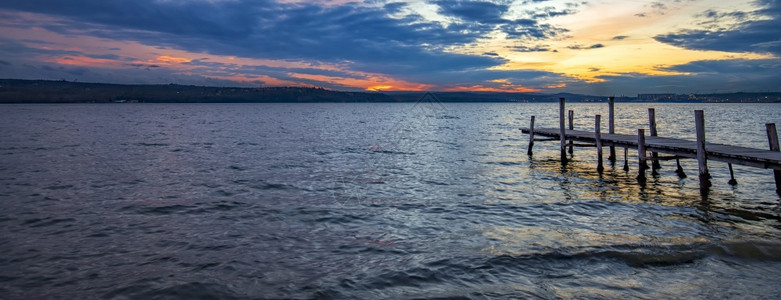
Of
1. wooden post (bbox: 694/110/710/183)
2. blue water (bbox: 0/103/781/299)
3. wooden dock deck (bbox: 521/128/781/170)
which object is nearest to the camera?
blue water (bbox: 0/103/781/299)

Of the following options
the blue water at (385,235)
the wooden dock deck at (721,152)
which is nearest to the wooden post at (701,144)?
the wooden dock deck at (721,152)

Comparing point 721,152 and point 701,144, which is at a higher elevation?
point 701,144

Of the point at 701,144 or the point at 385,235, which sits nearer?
the point at 385,235

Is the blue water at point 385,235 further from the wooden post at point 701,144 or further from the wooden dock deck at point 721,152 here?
the wooden dock deck at point 721,152

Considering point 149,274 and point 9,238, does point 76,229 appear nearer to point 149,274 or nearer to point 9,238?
point 9,238

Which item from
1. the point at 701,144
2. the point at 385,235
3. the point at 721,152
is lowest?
the point at 385,235

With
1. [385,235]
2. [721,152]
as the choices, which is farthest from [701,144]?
[385,235]

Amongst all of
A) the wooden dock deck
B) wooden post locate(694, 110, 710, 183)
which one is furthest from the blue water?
the wooden dock deck

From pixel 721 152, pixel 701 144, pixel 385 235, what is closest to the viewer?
pixel 385 235

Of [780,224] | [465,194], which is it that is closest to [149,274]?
[465,194]

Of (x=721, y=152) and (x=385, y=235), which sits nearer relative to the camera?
(x=385, y=235)

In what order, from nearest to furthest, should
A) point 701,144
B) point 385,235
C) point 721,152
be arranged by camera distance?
point 385,235, point 721,152, point 701,144

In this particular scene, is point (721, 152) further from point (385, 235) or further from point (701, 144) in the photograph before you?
point (385, 235)

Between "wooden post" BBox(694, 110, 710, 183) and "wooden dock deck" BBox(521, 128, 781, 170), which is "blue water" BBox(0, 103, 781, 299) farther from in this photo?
"wooden dock deck" BBox(521, 128, 781, 170)
